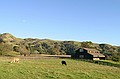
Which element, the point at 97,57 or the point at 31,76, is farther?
the point at 97,57

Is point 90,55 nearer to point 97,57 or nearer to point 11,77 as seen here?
point 97,57

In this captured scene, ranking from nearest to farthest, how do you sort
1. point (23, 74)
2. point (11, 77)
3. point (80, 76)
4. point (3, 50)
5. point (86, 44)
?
point (11, 77)
point (23, 74)
point (80, 76)
point (3, 50)
point (86, 44)

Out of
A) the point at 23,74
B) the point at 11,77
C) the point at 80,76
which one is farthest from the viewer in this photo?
the point at 80,76

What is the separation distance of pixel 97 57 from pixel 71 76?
83189 millimetres

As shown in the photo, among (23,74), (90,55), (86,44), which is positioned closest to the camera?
(23,74)

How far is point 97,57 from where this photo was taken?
11488 cm

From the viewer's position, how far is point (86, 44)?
6009 inches

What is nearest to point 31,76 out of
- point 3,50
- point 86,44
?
point 3,50

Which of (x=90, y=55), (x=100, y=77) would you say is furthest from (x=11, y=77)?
(x=90, y=55)

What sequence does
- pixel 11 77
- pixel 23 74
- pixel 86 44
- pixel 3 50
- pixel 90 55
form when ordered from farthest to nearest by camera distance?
pixel 86 44 < pixel 90 55 < pixel 3 50 < pixel 23 74 < pixel 11 77

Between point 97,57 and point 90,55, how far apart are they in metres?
4.42

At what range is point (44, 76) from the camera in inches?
1252

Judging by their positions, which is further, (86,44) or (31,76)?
(86,44)

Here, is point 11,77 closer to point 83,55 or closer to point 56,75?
point 56,75
